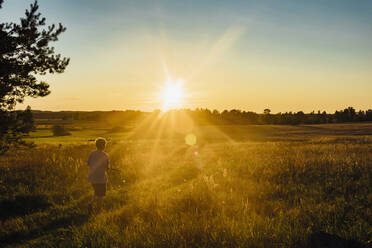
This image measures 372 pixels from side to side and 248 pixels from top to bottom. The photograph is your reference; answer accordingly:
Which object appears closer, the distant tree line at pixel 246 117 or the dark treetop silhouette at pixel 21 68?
the dark treetop silhouette at pixel 21 68

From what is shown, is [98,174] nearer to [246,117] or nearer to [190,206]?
[190,206]

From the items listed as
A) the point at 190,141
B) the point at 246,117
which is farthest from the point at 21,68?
the point at 246,117

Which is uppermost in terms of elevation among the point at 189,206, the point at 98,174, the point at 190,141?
the point at 98,174

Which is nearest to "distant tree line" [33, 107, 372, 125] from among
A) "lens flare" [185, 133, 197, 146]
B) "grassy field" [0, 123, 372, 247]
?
"lens flare" [185, 133, 197, 146]

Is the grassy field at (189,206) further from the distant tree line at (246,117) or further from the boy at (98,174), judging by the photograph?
the distant tree line at (246,117)

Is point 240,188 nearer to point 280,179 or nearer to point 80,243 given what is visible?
point 280,179

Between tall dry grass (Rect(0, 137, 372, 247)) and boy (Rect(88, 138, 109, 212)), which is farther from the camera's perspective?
boy (Rect(88, 138, 109, 212))

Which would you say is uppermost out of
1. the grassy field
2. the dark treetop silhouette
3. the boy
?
the dark treetop silhouette

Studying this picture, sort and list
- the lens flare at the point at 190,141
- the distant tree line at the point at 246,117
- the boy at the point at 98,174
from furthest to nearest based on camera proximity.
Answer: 1. the distant tree line at the point at 246,117
2. the lens flare at the point at 190,141
3. the boy at the point at 98,174

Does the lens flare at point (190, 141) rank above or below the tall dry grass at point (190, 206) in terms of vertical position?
below

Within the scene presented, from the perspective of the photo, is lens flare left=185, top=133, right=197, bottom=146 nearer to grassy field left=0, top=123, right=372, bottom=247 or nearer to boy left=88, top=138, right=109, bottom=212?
grassy field left=0, top=123, right=372, bottom=247

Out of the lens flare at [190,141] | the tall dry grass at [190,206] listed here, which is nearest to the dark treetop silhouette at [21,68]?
the tall dry grass at [190,206]

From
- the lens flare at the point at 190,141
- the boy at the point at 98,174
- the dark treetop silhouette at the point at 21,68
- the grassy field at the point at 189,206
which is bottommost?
the lens flare at the point at 190,141

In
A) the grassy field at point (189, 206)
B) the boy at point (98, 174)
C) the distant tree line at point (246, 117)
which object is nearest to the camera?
the grassy field at point (189, 206)
